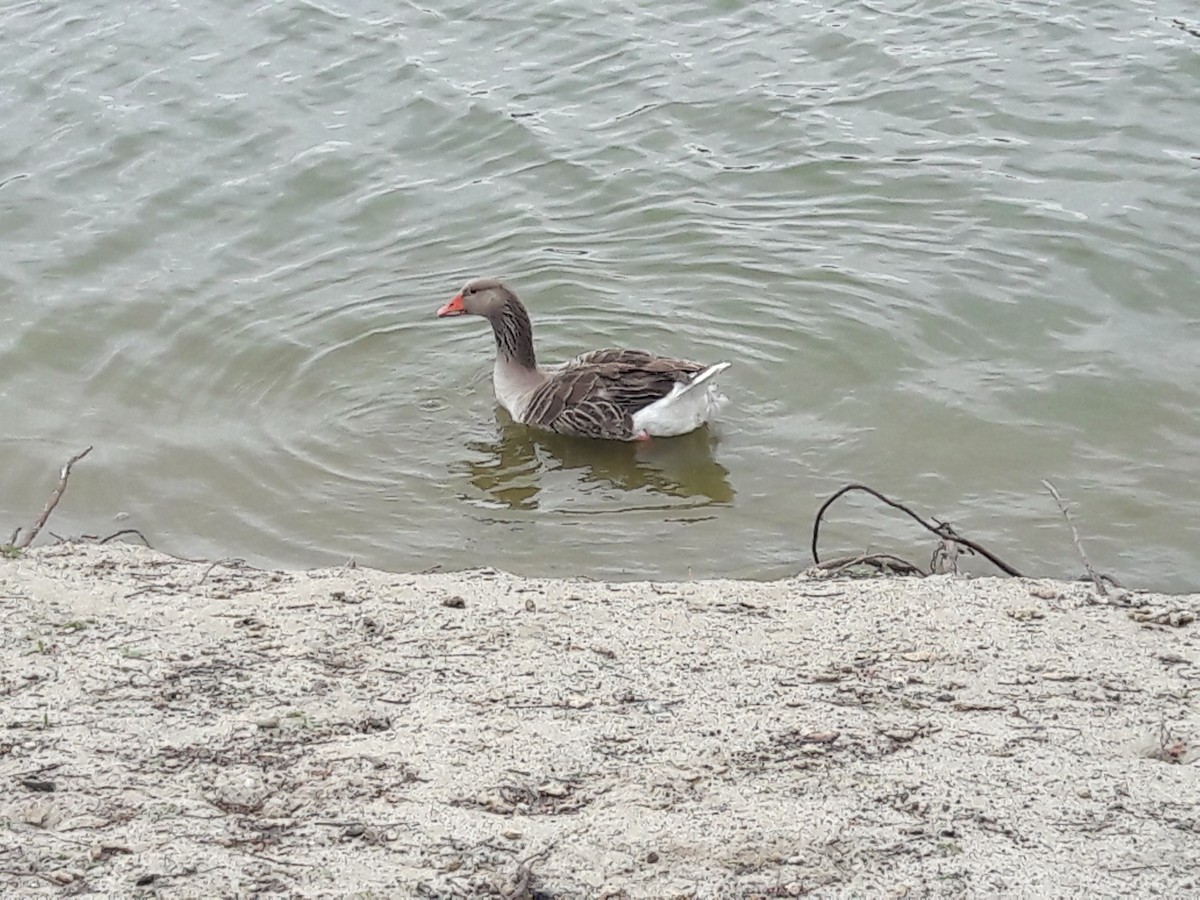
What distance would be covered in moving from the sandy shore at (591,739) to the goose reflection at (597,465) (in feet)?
8.45

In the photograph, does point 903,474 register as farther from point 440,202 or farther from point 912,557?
point 440,202

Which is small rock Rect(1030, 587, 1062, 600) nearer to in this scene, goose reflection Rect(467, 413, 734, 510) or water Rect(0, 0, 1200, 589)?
water Rect(0, 0, 1200, 589)

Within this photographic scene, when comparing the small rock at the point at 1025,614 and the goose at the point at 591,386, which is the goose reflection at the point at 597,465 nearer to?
the goose at the point at 591,386

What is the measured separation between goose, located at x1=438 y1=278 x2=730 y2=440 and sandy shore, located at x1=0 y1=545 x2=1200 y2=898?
120 inches

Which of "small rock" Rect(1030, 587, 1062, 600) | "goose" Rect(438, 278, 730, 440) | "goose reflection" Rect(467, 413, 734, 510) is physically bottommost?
"goose reflection" Rect(467, 413, 734, 510)

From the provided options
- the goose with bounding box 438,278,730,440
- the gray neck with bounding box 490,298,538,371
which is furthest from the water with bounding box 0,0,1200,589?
the gray neck with bounding box 490,298,538,371

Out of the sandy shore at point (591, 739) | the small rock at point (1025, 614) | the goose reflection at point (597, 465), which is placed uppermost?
the sandy shore at point (591, 739)

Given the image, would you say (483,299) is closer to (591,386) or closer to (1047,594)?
(591,386)

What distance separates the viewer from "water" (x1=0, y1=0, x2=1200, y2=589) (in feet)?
27.9

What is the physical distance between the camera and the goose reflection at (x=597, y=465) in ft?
29.1

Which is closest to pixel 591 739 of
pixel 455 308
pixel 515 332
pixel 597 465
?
pixel 597 465

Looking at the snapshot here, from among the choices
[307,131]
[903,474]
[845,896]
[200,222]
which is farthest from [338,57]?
[845,896]

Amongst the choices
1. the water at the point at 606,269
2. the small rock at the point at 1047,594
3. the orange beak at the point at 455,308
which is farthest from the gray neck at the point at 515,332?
the small rock at the point at 1047,594

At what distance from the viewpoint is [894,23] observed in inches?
557
